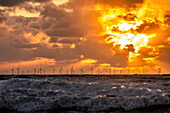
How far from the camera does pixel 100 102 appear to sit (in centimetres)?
2197

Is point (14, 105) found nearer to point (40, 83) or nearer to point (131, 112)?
point (131, 112)

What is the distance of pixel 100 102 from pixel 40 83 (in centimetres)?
1669

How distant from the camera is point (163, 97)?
2269 cm

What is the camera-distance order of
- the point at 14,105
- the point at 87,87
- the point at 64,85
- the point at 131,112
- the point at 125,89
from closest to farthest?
1. the point at 131,112
2. the point at 14,105
3. the point at 125,89
4. the point at 87,87
5. the point at 64,85

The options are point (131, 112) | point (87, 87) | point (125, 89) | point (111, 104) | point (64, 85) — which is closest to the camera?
point (131, 112)

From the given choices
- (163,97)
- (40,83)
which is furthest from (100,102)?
(40,83)

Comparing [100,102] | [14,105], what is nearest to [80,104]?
[100,102]

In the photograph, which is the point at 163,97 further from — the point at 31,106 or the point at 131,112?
the point at 31,106

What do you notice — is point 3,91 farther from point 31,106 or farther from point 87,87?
point 87,87

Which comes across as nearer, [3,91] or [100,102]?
[100,102]

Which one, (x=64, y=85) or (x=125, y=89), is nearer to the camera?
A: (x=125, y=89)

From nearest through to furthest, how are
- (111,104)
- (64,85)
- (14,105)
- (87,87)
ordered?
(111,104) → (14,105) → (87,87) → (64,85)

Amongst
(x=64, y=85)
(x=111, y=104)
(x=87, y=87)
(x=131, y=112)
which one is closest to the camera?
(x=131, y=112)

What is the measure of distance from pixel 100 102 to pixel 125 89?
21.4 ft
